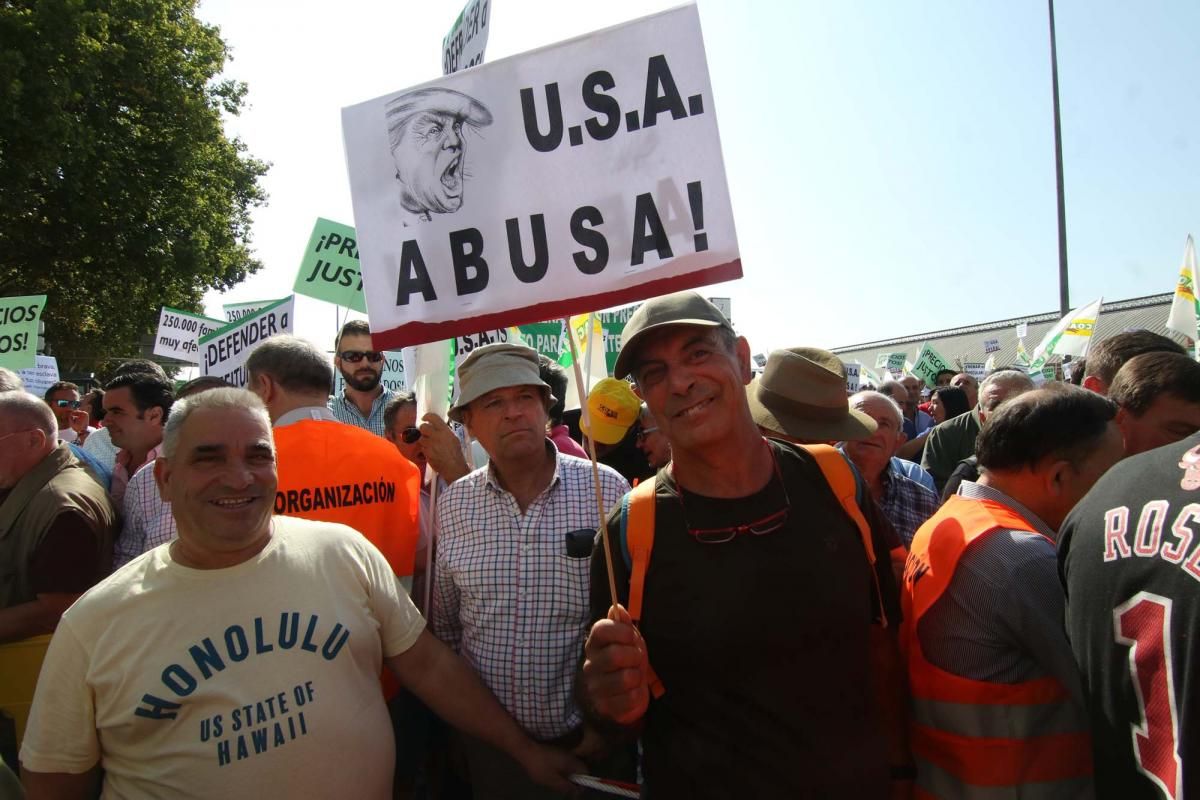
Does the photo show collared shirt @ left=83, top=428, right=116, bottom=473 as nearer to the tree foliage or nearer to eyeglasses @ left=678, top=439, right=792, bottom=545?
eyeglasses @ left=678, top=439, right=792, bottom=545

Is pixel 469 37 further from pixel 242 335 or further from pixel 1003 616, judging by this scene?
pixel 242 335

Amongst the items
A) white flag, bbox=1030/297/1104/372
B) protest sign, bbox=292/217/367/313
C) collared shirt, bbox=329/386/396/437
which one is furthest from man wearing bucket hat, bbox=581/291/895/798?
white flag, bbox=1030/297/1104/372

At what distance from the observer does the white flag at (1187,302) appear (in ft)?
26.1

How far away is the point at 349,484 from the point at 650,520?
1.40 m

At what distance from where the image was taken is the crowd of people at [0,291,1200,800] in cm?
171

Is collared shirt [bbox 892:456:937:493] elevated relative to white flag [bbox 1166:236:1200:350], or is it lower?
lower

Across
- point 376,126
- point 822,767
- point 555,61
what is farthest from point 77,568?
point 822,767

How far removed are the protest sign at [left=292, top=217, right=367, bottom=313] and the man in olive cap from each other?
4138 millimetres

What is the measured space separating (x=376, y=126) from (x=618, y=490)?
147 centimetres

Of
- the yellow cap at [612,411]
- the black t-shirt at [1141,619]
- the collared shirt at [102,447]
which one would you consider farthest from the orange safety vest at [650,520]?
the collared shirt at [102,447]

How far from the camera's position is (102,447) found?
18.4 feet

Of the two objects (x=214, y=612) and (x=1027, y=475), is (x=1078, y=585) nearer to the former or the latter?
(x=1027, y=475)

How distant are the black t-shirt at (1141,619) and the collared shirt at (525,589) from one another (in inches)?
56.8

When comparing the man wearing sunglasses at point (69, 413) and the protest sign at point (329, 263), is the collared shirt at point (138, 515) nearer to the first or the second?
the protest sign at point (329, 263)
